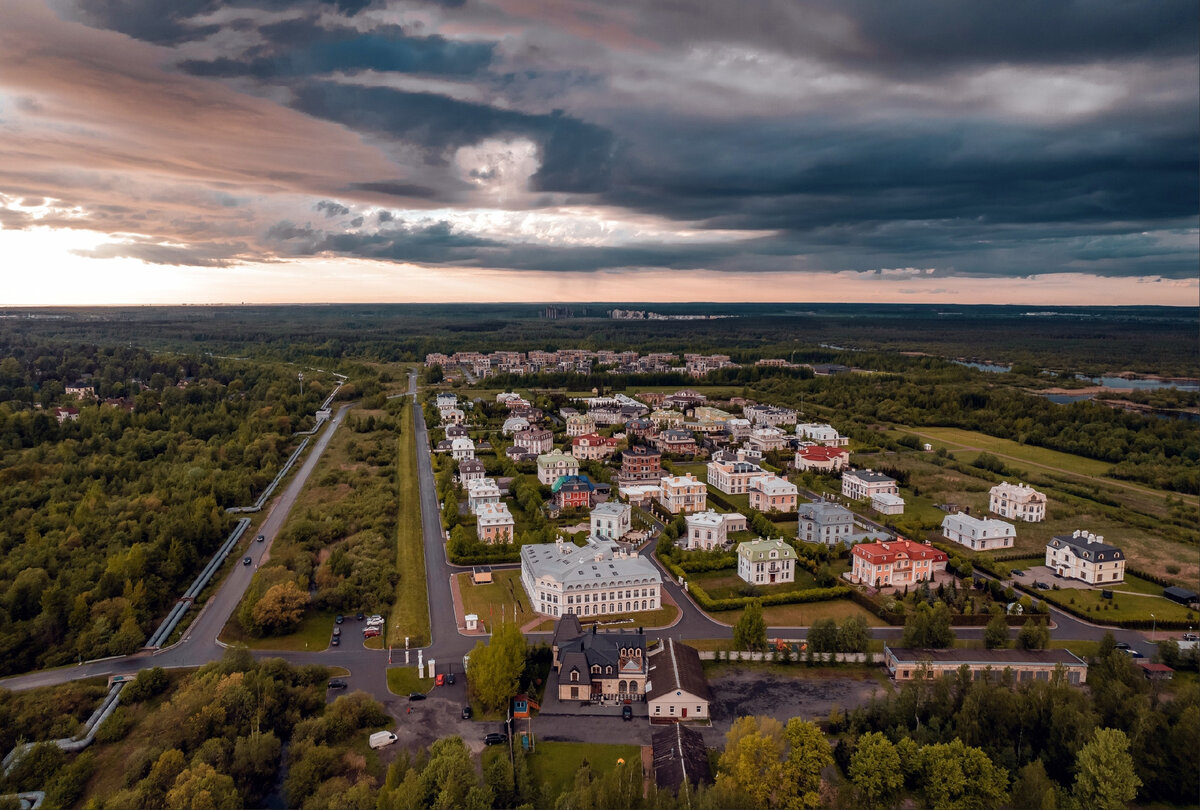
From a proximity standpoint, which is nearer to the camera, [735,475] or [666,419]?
[735,475]

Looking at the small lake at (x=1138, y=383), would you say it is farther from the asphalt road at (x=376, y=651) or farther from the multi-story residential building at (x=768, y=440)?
the asphalt road at (x=376, y=651)

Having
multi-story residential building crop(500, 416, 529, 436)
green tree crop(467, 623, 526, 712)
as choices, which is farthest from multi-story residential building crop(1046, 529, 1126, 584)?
multi-story residential building crop(500, 416, 529, 436)

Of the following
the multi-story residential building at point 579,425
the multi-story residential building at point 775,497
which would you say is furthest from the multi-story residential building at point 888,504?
the multi-story residential building at point 579,425

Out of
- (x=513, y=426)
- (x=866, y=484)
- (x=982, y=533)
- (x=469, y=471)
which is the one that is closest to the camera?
Answer: (x=982, y=533)

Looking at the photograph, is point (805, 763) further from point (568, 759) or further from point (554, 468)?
point (554, 468)

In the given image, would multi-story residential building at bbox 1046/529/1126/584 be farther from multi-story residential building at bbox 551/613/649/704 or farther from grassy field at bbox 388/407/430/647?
grassy field at bbox 388/407/430/647

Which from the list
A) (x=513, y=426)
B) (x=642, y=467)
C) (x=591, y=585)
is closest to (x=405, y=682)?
(x=591, y=585)

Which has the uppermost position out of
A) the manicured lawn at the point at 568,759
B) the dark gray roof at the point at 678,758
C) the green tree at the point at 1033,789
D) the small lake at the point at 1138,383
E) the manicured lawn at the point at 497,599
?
the small lake at the point at 1138,383
